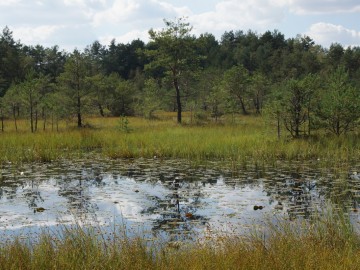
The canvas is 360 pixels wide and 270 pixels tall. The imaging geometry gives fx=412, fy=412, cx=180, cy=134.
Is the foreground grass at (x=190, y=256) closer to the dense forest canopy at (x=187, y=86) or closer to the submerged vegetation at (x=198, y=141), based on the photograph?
the submerged vegetation at (x=198, y=141)

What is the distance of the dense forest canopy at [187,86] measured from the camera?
66.7 feet

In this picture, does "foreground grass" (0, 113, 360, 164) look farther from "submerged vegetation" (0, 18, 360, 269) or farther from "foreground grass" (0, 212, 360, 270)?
"foreground grass" (0, 212, 360, 270)

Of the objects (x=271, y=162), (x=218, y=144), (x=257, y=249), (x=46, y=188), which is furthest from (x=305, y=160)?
(x=257, y=249)

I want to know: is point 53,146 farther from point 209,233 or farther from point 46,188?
point 209,233

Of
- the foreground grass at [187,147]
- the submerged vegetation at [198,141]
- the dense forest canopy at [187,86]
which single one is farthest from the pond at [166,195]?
the dense forest canopy at [187,86]

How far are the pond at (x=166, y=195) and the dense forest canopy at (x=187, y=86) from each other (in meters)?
5.72

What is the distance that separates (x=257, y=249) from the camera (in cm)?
588

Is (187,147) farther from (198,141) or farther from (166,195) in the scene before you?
(166,195)

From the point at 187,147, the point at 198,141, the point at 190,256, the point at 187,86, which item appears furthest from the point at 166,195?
the point at 187,86

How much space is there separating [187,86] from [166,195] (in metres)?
36.0

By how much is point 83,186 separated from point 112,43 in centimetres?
8961

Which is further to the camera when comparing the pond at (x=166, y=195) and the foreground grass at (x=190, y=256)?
the pond at (x=166, y=195)

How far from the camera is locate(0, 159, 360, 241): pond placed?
8.50 meters

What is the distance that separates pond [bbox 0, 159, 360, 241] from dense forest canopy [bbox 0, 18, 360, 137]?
5.72m
